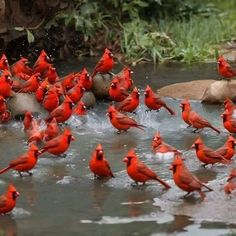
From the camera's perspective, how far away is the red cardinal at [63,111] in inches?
413

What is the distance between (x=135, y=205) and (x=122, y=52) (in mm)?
8135

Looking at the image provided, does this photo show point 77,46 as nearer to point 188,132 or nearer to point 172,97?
point 172,97

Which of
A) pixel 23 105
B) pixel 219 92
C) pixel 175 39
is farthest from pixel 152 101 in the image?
pixel 175 39

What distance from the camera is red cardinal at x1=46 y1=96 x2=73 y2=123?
1048cm

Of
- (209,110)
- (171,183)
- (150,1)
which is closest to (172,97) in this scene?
(209,110)

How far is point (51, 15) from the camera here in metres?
14.7

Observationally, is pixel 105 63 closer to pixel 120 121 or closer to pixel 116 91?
pixel 116 91

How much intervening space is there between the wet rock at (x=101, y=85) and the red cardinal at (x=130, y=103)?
92 cm

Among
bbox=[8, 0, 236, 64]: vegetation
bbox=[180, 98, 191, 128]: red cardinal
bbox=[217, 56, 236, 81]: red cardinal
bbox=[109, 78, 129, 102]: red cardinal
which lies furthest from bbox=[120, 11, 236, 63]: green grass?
bbox=[180, 98, 191, 128]: red cardinal

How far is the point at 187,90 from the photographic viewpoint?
12.4 metres

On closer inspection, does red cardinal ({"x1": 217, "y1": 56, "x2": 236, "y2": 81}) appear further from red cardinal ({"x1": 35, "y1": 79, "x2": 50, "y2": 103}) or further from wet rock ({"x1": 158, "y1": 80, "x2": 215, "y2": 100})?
red cardinal ({"x1": 35, "y1": 79, "x2": 50, "y2": 103})

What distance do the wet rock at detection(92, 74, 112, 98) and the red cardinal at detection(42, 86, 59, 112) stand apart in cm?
112

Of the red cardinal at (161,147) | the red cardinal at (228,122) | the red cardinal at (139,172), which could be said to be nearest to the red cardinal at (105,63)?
the red cardinal at (228,122)

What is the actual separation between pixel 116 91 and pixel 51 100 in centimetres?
101
